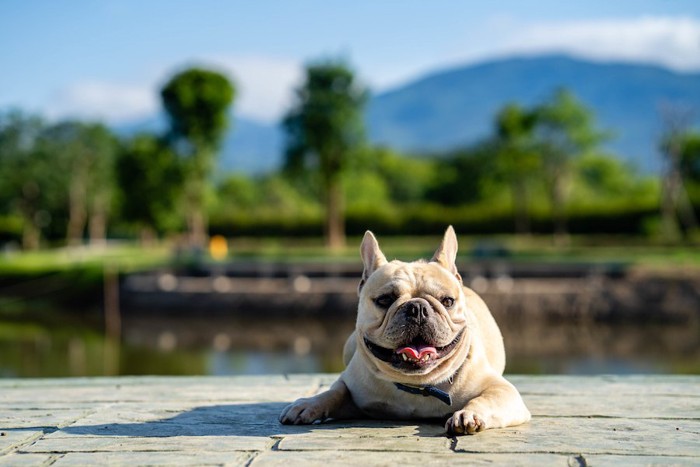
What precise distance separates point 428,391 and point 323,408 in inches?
22.1

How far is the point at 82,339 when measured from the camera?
3039 cm

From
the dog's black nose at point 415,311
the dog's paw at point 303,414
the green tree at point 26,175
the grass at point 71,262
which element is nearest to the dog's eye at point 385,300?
the dog's black nose at point 415,311

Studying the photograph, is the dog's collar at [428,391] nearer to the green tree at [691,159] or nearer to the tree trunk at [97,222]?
the tree trunk at [97,222]

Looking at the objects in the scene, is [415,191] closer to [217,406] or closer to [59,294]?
[59,294]

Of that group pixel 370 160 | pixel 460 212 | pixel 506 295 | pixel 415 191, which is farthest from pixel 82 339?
pixel 415 191

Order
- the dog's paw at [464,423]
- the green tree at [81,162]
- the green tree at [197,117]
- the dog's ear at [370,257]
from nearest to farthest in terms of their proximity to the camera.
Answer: the dog's paw at [464,423], the dog's ear at [370,257], the green tree at [197,117], the green tree at [81,162]

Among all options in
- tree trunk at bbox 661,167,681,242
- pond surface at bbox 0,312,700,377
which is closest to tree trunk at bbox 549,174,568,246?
tree trunk at bbox 661,167,681,242

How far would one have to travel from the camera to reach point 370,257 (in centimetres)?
436

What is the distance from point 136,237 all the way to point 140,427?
7360cm

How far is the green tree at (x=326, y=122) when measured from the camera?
4634 centimetres

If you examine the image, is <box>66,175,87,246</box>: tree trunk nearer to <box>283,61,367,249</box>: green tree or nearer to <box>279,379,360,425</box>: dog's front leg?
<box>283,61,367,249</box>: green tree

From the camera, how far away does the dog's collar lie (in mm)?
4164

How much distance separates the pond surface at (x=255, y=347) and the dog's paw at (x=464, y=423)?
17.6 meters

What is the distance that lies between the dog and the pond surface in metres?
17.3
